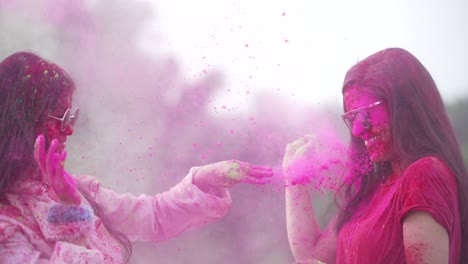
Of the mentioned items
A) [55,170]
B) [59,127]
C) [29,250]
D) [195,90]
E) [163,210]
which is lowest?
[29,250]

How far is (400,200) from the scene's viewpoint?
1920 millimetres

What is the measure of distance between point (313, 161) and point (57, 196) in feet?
3.08

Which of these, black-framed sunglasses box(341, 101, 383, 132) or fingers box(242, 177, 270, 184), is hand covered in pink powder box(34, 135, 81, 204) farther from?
black-framed sunglasses box(341, 101, 383, 132)

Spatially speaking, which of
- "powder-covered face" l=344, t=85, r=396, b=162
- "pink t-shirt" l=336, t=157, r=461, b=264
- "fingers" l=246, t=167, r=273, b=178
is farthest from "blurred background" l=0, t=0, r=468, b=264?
"pink t-shirt" l=336, t=157, r=461, b=264

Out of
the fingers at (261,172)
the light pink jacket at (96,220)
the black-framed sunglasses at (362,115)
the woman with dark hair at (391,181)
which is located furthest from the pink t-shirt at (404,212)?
the light pink jacket at (96,220)

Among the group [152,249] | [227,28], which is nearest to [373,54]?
[227,28]

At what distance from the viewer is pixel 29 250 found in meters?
1.75

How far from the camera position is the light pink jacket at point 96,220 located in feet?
5.71

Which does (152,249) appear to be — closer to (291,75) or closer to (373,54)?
(291,75)

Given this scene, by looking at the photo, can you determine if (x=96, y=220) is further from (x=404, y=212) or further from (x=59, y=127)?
(x=404, y=212)

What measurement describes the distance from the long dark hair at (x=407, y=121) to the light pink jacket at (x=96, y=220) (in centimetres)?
53

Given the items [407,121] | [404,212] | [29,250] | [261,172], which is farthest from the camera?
[261,172]

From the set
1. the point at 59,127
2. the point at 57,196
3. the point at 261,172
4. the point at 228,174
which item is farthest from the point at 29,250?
the point at 261,172

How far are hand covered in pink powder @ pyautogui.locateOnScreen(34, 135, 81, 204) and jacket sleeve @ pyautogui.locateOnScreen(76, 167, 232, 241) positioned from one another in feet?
0.60
